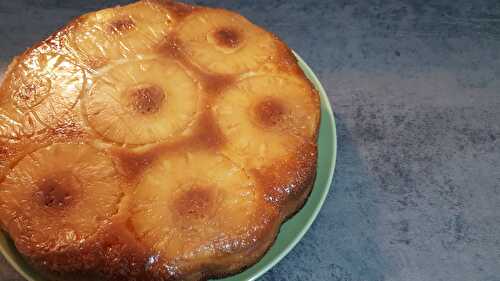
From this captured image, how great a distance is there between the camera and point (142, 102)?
1.93 meters

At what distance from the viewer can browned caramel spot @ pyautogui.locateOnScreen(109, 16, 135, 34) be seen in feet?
7.04

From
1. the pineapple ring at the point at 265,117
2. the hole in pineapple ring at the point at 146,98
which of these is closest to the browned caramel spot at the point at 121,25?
the hole in pineapple ring at the point at 146,98

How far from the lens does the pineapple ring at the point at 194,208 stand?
1650 mm

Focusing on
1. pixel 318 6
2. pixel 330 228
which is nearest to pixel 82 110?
pixel 330 228

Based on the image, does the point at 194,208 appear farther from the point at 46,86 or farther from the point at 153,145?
the point at 46,86

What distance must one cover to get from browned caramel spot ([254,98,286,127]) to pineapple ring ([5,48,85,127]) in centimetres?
71

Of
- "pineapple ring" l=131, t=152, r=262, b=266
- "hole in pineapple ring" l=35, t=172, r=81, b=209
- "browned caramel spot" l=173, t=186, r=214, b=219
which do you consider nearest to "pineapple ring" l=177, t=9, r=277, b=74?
"pineapple ring" l=131, t=152, r=262, b=266

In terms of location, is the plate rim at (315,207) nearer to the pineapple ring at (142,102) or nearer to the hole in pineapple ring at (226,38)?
the hole in pineapple ring at (226,38)

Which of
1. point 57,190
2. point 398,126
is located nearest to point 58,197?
point 57,190

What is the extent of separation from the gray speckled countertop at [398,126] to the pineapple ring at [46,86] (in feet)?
2.23

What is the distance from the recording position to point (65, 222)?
65.4 inches

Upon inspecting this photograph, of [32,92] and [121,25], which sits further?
[121,25]

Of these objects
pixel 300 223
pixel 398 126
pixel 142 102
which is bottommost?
pixel 398 126

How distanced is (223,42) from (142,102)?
47 cm
